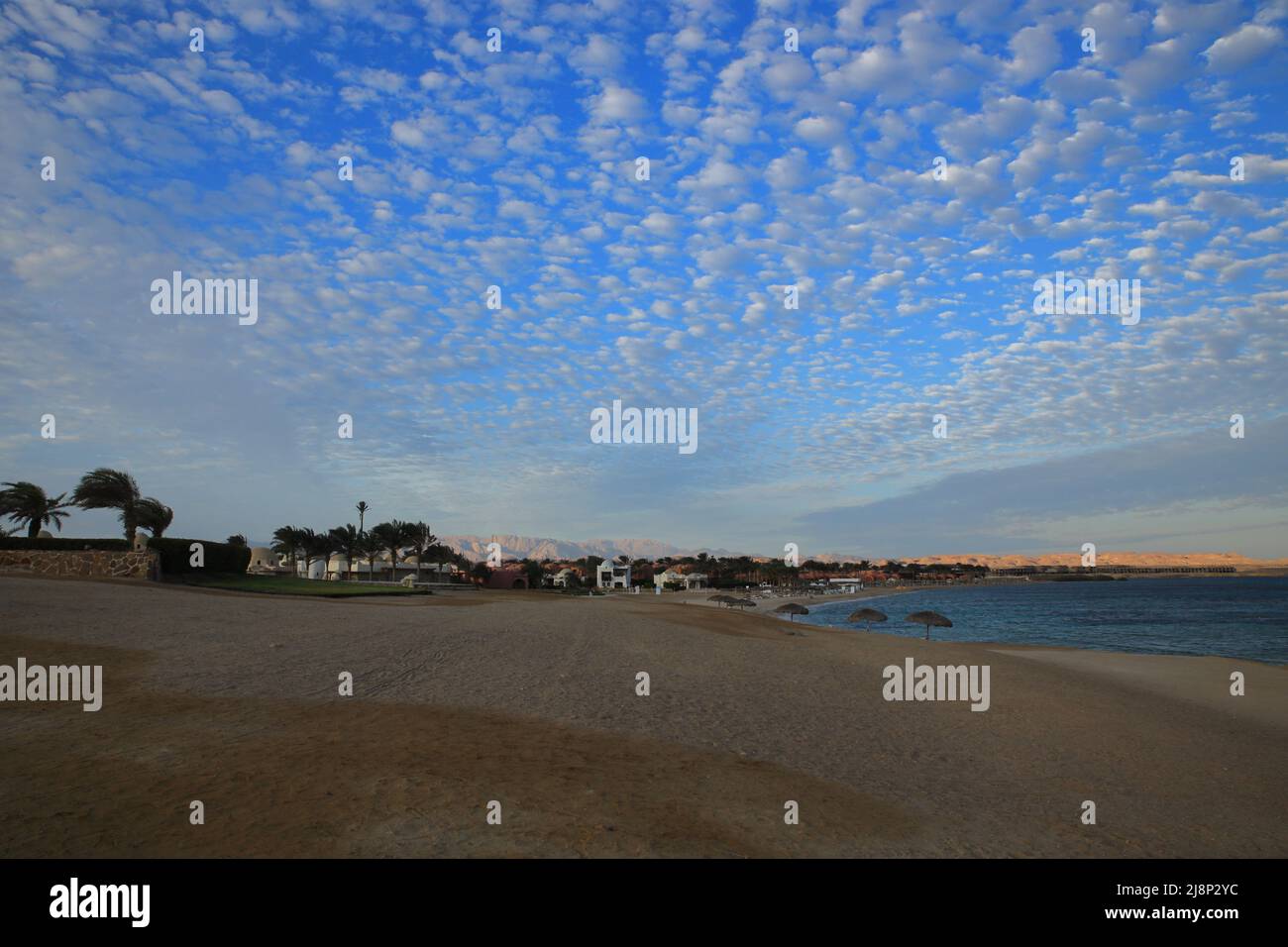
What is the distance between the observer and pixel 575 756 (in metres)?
10.3

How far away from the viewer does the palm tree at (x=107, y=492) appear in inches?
1866

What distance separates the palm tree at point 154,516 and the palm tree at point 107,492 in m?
1.84

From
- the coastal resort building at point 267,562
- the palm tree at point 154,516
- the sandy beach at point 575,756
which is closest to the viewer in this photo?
the sandy beach at point 575,756

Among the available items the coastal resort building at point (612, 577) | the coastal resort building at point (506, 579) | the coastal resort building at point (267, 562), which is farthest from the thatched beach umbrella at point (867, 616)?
the coastal resort building at point (612, 577)

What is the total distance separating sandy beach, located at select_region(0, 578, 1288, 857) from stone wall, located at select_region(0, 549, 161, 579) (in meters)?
16.6

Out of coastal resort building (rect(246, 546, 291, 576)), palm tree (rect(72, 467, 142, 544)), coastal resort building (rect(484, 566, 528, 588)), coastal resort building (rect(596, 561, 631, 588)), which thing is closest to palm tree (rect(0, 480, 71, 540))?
palm tree (rect(72, 467, 142, 544))

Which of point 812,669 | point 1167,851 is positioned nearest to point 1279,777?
point 1167,851

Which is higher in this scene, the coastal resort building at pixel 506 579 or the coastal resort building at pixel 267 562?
the coastal resort building at pixel 267 562

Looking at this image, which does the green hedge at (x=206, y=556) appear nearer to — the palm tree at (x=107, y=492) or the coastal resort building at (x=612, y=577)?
the palm tree at (x=107, y=492)

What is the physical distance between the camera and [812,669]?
20.1m
